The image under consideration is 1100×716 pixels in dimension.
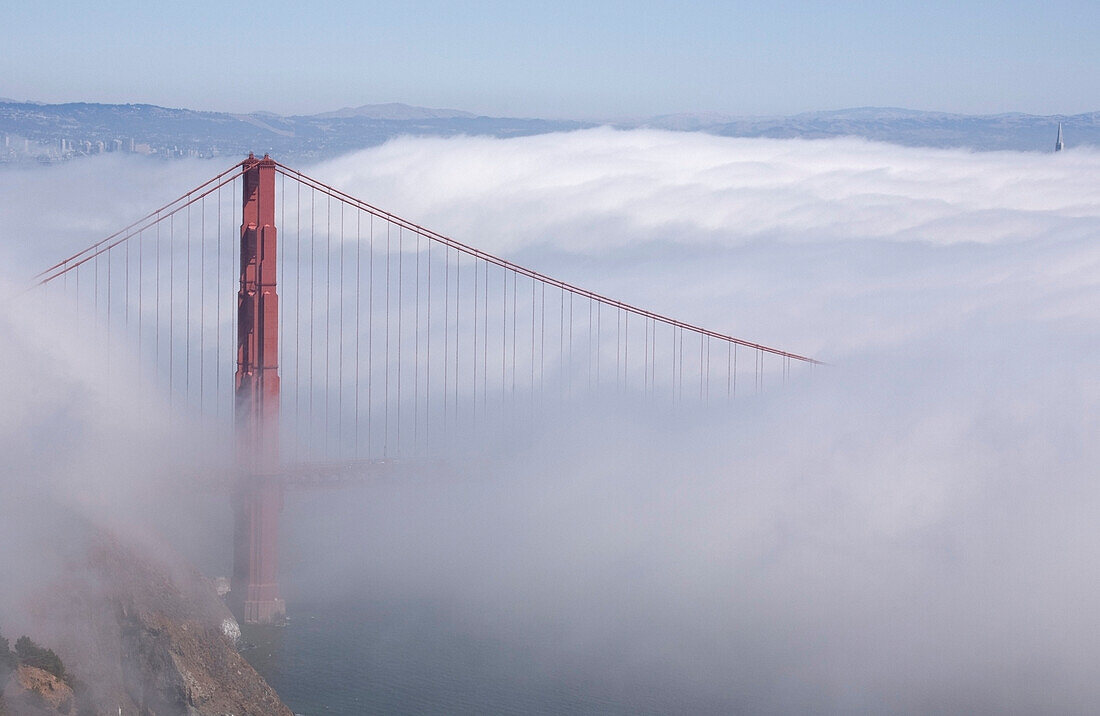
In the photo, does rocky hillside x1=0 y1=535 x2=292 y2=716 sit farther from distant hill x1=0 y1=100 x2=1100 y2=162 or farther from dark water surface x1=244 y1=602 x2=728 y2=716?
distant hill x1=0 y1=100 x2=1100 y2=162

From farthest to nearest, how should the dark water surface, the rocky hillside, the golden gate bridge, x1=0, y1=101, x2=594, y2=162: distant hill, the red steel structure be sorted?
x1=0, y1=101, x2=594, y2=162: distant hill, the golden gate bridge, the red steel structure, the dark water surface, the rocky hillside

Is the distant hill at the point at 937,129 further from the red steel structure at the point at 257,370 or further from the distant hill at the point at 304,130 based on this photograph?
the red steel structure at the point at 257,370

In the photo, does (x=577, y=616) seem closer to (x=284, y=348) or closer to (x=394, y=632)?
(x=394, y=632)

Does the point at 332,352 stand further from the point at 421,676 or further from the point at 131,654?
the point at 131,654

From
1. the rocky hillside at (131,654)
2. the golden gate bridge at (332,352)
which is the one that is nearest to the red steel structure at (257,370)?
the golden gate bridge at (332,352)

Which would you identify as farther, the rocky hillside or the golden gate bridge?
the golden gate bridge

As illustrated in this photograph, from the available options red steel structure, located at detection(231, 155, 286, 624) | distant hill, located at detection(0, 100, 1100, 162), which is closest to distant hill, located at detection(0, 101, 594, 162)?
distant hill, located at detection(0, 100, 1100, 162)

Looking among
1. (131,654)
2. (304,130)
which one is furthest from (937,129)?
(131,654)
